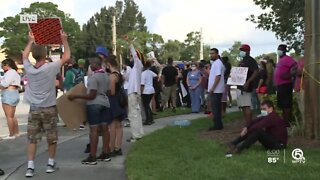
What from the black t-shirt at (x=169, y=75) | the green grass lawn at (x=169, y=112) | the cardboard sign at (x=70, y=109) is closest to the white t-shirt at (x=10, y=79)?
the cardboard sign at (x=70, y=109)

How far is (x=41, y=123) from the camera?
756 cm

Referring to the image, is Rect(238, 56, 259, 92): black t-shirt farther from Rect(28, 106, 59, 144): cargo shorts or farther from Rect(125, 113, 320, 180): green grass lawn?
Rect(28, 106, 59, 144): cargo shorts

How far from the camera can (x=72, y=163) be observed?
847cm

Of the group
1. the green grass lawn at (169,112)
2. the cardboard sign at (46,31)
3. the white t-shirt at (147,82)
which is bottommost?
the green grass lawn at (169,112)

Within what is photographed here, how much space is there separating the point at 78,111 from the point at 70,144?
236 cm

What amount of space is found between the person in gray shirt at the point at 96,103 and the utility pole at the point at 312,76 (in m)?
3.50

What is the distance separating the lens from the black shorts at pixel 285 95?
10500mm

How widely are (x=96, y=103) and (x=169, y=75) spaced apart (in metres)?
9.17

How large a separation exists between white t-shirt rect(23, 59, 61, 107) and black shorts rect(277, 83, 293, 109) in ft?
16.0

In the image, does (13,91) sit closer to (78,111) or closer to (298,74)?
(78,111)

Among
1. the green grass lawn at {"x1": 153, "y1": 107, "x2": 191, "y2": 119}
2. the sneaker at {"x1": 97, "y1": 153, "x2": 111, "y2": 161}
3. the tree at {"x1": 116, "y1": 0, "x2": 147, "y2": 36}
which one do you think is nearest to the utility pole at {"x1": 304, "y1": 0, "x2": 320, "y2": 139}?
the sneaker at {"x1": 97, "y1": 153, "x2": 111, "y2": 161}

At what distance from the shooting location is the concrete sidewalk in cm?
755

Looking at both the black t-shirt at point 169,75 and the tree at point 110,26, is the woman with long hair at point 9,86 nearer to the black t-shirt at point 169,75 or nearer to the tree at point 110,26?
the black t-shirt at point 169,75

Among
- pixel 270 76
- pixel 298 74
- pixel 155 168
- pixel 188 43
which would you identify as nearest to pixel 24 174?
pixel 155 168
